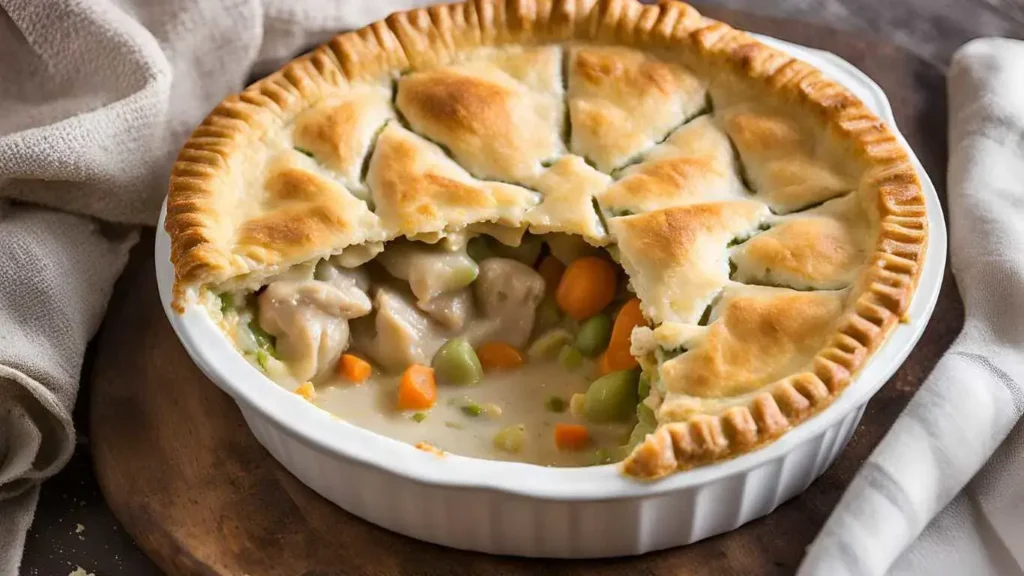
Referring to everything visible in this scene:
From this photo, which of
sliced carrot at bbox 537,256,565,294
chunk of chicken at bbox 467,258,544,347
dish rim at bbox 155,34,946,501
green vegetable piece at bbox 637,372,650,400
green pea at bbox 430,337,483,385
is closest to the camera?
dish rim at bbox 155,34,946,501

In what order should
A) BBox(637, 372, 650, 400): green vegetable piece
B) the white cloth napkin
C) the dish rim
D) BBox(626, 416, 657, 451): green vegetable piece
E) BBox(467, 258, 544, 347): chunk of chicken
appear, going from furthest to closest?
1. BBox(467, 258, 544, 347): chunk of chicken
2. BBox(637, 372, 650, 400): green vegetable piece
3. BBox(626, 416, 657, 451): green vegetable piece
4. the white cloth napkin
5. the dish rim

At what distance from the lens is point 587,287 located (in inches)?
116

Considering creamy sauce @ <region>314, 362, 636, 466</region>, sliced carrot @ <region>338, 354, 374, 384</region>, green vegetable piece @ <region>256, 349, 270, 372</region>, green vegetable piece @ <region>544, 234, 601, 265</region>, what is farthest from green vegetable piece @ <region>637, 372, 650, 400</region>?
green vegetable piece @ <region>256, 349, 270, 372</region>

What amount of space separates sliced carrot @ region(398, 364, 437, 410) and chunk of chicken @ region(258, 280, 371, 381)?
0.60 ft

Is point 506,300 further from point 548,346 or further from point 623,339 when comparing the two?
point 623,339

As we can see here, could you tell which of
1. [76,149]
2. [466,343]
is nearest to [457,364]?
[466,343]

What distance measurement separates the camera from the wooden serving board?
256 centimetres

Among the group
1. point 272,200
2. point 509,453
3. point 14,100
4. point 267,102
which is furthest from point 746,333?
point 14,100

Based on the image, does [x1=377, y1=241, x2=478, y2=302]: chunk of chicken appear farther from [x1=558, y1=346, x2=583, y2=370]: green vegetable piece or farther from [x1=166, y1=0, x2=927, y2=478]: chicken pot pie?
[x1=558, y1=346, x2=583, y2=370]: green vegetable piece

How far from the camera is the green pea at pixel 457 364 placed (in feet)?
9.45

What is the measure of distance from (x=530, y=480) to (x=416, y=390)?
58 cm

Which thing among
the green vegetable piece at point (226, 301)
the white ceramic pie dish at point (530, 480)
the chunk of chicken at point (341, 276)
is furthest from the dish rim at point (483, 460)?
the chunk of chicken at point (341, 276)

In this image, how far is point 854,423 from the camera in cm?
270

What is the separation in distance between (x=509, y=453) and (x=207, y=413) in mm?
712
